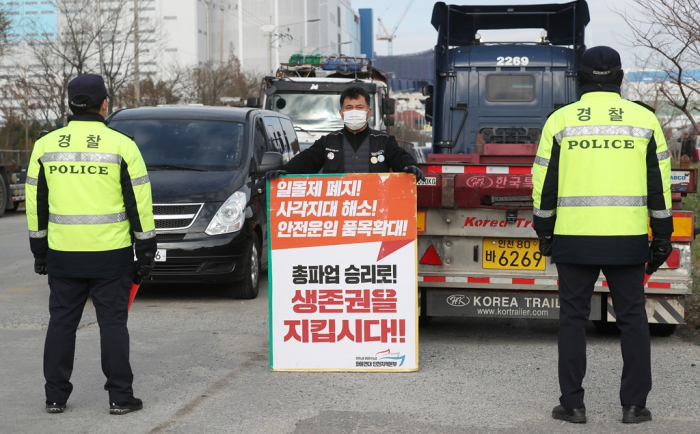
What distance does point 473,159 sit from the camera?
9219 mm

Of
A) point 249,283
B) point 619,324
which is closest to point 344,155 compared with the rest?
point 619,324

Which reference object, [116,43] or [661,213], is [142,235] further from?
[116,43]

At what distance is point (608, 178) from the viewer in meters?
4.93

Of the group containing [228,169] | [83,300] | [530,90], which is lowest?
[83,300]

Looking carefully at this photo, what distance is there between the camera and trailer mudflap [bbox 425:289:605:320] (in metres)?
6.99

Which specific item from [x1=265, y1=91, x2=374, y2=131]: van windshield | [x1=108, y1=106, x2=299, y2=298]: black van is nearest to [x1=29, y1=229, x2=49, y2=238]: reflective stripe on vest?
[x1=108, y1=106, x2=299, y2=298]: black van

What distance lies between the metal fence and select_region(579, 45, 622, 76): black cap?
62.9 feet

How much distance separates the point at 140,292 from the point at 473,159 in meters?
3.89

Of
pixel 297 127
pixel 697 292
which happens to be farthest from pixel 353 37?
pixel 697 292

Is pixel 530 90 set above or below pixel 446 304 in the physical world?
above

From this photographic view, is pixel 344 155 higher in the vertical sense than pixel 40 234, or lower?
higher

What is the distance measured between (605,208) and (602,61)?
0.81 m

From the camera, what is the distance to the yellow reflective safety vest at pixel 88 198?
5113 mm

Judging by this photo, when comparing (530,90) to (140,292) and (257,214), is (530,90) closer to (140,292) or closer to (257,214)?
(257,214)
